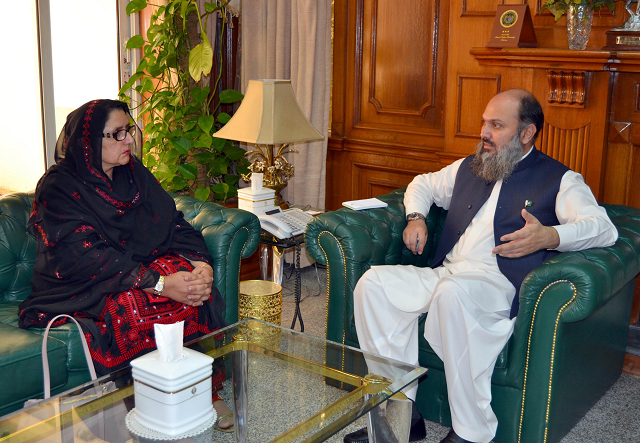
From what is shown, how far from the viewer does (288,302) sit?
13.2ft

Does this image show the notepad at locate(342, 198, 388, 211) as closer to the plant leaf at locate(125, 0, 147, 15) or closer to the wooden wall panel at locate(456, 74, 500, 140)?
the wooden wall panel at locate(456, 74, 500, 140)

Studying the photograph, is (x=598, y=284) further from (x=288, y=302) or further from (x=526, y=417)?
(x=288, y=302)

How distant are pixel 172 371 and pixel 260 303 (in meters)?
1.28

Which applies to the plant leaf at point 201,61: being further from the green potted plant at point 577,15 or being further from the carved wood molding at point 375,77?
the green potted plant at point 577,15

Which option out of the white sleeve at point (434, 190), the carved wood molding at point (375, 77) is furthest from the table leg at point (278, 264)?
the carved wood molding at point (375, 77)

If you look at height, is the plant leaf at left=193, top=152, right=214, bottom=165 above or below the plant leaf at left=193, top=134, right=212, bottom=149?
below

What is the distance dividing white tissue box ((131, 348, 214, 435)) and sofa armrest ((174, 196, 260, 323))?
1.00 metres

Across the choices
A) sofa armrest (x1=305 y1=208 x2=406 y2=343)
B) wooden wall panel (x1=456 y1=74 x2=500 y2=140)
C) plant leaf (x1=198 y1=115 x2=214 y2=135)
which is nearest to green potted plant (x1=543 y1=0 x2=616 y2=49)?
wooden wall panel (x1=456 y1=74 x2=500 y2=140)

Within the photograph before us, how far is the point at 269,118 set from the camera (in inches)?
128

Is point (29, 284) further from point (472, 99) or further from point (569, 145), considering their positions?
point (569, 145)

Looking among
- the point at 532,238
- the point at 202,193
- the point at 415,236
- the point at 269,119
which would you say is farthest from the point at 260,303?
the point at 532,238

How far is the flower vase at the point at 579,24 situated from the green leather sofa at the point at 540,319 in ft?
2.66

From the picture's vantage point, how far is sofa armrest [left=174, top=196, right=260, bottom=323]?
9.25 feet

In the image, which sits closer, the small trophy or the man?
the man
